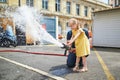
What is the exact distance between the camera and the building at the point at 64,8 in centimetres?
3634

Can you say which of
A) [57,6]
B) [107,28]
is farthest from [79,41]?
[57,6]

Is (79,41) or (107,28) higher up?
(107,28)

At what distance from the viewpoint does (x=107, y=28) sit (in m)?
19.9

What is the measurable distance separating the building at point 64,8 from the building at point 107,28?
14.2m

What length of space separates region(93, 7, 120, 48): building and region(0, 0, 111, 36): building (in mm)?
14175

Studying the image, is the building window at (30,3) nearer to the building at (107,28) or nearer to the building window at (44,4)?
the building window at (44,4)

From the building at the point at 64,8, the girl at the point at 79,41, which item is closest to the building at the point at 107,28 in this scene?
the girl at the point at 79,41

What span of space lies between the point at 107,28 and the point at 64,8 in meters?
23.4

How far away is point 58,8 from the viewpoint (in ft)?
136

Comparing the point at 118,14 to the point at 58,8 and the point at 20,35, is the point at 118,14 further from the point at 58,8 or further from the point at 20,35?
the point at 58,8

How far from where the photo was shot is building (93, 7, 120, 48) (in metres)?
19.0

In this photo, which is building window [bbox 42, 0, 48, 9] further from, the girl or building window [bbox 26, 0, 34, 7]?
the girl

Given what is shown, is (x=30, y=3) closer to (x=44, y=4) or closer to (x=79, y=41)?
(x=44, y=4)

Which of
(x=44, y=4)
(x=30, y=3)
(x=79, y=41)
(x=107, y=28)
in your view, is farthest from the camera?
(x=44, y=4)
